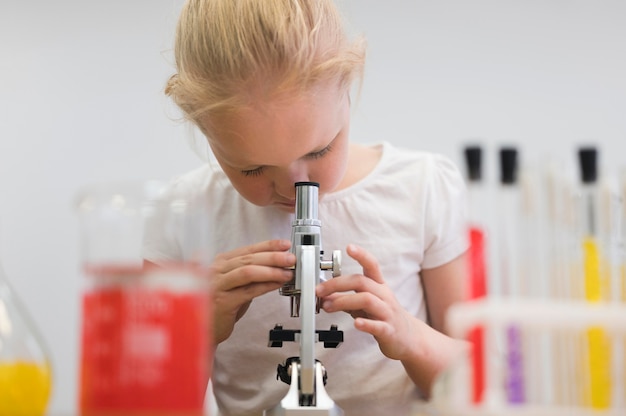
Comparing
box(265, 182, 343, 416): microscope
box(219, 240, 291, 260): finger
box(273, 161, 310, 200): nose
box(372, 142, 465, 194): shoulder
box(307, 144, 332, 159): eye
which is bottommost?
box(265, 182, 343, 416): microscope

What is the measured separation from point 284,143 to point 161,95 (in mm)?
1261

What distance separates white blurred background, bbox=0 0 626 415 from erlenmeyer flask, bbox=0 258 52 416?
157cm

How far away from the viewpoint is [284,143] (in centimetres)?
101

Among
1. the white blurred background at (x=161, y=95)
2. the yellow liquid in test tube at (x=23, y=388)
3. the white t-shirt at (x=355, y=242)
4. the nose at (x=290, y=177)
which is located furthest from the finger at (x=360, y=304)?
the white blurred background at (x=161, y=95)

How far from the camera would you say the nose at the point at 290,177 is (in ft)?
3.42

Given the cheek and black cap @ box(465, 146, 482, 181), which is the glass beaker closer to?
black cap @ box(465, 146, 482, 181)

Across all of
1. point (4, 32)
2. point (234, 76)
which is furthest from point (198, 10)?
point (4, 32)

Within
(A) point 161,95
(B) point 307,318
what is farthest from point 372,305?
(A) point 161,95

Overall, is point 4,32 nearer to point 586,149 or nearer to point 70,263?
point 70,263

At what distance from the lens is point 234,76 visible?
3.34 ft

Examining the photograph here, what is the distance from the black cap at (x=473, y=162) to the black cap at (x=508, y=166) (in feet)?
0.06

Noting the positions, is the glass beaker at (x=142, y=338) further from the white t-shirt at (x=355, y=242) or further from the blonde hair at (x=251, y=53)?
the white t-shirt at (x=355, y=242)

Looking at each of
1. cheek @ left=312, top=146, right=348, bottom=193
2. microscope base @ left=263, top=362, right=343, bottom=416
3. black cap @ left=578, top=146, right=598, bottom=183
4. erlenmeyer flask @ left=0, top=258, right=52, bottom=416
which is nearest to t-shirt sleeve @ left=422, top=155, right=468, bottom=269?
cheek @ left=312, top=146, right=348, bottom=193

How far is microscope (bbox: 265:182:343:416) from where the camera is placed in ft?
2.86
